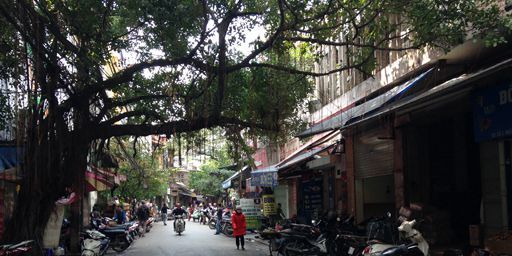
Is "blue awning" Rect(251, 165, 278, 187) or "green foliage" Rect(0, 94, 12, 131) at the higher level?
"green foliage" Rect(0, 94, 12, 131)

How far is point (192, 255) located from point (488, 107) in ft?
28.1

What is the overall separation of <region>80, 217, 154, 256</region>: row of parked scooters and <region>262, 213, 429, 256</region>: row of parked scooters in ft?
14.1

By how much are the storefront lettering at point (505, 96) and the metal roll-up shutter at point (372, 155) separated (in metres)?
4.82

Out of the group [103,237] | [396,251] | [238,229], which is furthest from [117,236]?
[396,251]

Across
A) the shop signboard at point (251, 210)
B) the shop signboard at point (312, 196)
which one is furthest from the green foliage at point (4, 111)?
the shop signboard at point (251, 210)

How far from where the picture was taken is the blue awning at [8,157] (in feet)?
38.7

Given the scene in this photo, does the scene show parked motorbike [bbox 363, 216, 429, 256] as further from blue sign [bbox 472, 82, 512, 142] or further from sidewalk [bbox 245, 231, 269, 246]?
sidewalk [bbox 245, 231, 269, 246]

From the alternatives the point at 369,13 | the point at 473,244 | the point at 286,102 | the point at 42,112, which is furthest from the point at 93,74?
the point at 473,244

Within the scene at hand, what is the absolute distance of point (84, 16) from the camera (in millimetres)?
9062

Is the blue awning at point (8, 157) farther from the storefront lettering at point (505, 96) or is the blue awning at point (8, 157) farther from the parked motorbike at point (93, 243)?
the storefront lettering at point (505, 96)

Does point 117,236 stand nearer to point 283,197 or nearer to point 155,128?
point 155,128

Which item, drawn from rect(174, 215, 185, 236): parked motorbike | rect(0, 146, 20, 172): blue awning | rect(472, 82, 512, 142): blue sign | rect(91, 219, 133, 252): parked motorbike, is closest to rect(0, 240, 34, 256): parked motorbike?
rect(0, 146, 20, 172): blue awning

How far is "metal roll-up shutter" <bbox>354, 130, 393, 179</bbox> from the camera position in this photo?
13500 millimetres

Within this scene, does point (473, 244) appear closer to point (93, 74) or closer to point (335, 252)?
point (335, 252)
